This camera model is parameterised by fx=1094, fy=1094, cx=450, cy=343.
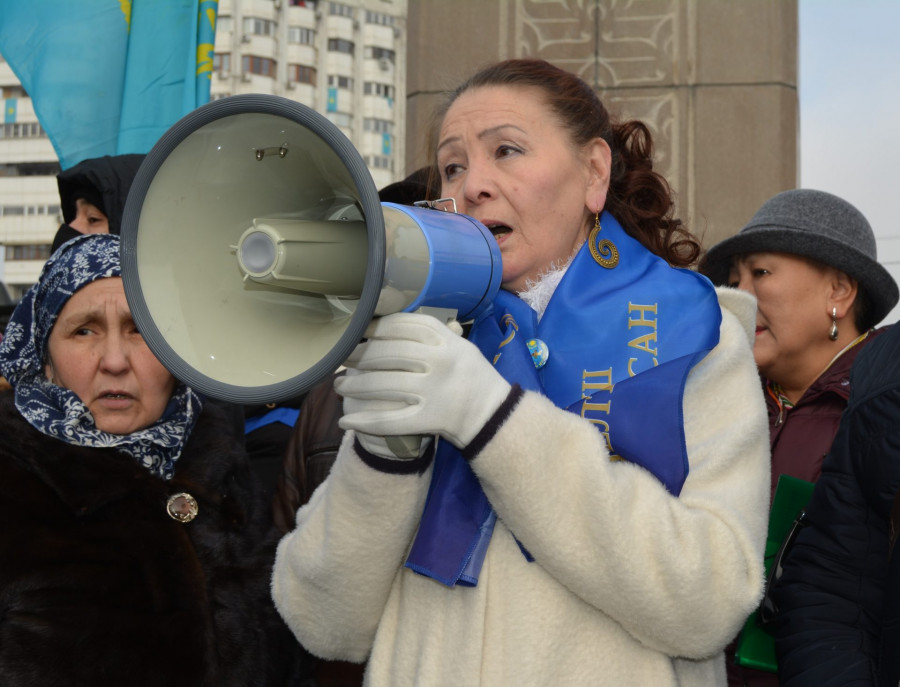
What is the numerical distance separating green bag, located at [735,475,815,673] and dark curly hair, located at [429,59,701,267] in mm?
633

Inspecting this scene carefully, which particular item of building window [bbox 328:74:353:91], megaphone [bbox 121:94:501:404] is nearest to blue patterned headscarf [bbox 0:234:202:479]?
megaphone [bbox 121:94:501:404]

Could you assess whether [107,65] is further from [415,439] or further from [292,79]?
[292,79]

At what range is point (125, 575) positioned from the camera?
2533mm

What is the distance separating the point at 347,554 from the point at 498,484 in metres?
0.34

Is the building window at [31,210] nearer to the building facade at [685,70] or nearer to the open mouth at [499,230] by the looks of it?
the building facade at [685,70]

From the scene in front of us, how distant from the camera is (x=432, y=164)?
2.60 metres

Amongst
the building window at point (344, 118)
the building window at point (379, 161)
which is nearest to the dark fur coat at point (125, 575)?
the building window at point (344, 118)

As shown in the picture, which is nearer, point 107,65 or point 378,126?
point 107,65

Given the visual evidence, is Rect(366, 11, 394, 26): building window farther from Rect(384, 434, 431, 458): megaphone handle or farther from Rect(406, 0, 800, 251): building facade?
Rect(384, 434, 431, 458): megaphone handle

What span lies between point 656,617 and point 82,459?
1466 millimetres

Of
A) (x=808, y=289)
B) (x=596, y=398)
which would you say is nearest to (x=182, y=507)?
(x=596, y=398)

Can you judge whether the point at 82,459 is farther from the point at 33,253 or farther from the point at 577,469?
the point at 33,253

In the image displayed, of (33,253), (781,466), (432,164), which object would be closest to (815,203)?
(781,466)

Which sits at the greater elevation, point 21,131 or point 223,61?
point 223,61
